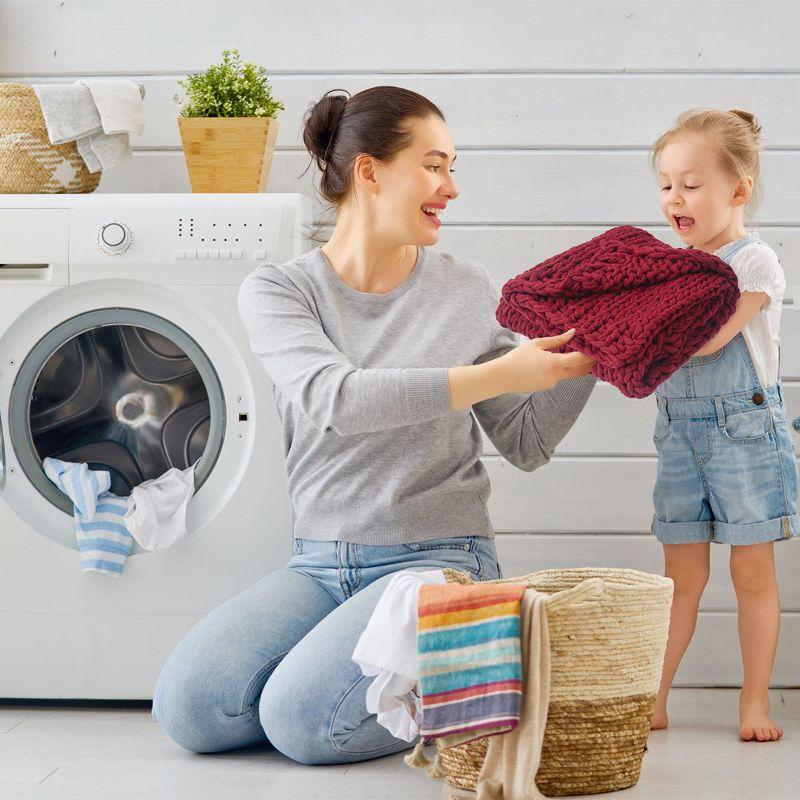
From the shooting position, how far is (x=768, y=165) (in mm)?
2109

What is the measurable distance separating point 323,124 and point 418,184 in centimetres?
20

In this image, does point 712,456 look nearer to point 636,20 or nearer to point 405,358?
point 405,358

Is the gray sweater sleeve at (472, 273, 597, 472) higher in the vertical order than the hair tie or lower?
lower

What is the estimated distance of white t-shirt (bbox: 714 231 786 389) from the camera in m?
1.64

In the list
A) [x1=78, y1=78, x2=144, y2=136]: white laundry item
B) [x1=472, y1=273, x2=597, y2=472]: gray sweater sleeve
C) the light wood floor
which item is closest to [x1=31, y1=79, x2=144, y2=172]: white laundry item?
[x1=78, y1=78, x2=144, y2=136]: white laundry item

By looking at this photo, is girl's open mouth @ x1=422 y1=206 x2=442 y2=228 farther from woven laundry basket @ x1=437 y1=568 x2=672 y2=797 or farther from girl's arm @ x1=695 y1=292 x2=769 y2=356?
woven laundry basket @ x1=437 y1=568 x2=672 y2=797

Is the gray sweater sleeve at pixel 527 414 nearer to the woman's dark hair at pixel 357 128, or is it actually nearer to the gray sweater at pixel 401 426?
the gray sweater at pixel 401 426

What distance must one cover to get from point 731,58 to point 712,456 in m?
0.89

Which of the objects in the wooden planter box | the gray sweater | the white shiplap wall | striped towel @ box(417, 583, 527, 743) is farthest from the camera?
the white shiplap wall

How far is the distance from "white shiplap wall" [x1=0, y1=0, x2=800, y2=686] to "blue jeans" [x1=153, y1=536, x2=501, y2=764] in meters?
0.55

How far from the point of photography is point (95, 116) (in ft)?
6.23

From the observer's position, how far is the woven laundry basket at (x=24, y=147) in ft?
6.18

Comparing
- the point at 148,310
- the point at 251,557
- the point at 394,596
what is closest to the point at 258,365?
the point at 148,310

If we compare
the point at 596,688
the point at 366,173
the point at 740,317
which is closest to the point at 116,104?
the point at 366,173
